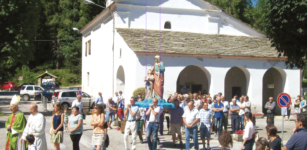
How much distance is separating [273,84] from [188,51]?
333 inches

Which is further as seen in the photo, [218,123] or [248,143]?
[218,123]

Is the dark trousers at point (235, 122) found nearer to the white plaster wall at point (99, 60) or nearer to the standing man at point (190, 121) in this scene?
the standing man at point (190, 121)

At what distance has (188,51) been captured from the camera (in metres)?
25.2

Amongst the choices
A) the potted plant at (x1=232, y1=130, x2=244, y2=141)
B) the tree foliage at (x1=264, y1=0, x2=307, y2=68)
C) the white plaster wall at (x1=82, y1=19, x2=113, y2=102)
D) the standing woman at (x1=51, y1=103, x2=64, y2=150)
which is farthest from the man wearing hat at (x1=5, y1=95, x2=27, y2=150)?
the white plaster wall at (x1=82, y1=19, x2=113, y2=102)

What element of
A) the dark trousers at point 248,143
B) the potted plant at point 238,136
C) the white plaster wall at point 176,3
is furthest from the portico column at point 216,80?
the dark trousers at point 248,143

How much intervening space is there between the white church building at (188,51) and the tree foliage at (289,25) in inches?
327

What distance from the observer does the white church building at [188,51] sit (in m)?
24.8

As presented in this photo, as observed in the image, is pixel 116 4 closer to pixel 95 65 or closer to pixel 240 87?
pixel 95 65

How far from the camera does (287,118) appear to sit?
26281 millimetres

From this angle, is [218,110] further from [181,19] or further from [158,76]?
[181,19]

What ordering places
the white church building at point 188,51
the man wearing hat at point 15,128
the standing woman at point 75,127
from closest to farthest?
the man wearing hat at point 15,128
the standing woman at point 75,127
the white church building at point 188,51

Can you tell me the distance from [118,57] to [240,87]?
10132mm

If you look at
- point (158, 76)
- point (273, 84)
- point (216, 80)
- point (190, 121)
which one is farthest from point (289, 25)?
point (273, 84)

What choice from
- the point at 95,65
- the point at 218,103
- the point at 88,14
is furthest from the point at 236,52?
the point at 88,14
